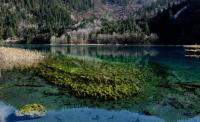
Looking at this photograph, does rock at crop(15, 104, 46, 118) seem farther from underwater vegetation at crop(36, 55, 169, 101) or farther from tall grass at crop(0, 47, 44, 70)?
tall grass at crop(0, 47, 44, 70)

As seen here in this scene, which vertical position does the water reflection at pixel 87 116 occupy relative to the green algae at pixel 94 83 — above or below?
below

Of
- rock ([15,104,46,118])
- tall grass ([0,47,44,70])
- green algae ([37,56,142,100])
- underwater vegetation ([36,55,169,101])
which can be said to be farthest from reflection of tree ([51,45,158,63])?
rock ([15,104,46,118])

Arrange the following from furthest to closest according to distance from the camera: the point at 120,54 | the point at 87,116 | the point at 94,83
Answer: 1. the point at 120,54
2. the point at 94,83
3. the point at 87,116

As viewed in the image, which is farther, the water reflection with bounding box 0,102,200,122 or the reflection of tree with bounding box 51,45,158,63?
the reflection of tree with bounding box 51,45,158,63

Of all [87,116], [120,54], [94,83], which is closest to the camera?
[87,116]

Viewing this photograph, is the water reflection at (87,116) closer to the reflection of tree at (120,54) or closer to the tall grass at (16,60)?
the tall grass at (16,60)

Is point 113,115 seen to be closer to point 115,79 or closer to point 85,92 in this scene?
point 85,92

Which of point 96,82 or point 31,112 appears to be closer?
point 31,112

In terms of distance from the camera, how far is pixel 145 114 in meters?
35.8

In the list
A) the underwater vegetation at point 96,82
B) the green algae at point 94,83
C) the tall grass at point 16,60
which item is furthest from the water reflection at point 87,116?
the tall grass at point 16,60

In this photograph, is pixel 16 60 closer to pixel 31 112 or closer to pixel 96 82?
pixel 96 82

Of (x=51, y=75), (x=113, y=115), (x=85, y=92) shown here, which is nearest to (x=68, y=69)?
(x=51, y=75)

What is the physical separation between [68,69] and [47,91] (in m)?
16.1

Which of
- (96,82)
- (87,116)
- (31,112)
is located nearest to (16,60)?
(96,82)
